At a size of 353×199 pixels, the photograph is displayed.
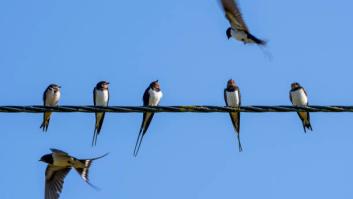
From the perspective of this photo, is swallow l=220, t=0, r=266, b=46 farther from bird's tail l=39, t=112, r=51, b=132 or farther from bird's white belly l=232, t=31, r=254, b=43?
bird's tail l=39, t=112, r=51, b=132

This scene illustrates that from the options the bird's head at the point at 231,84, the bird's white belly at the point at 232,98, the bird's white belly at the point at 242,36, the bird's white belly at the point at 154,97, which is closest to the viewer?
the bird's white belly at the point at 242,36

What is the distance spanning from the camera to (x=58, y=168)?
269 inches

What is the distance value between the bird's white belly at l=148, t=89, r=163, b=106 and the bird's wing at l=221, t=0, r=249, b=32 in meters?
1.19

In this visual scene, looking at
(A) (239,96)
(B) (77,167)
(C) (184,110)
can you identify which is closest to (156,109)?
(C) (184,110)

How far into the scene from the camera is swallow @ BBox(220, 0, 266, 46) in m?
6.56

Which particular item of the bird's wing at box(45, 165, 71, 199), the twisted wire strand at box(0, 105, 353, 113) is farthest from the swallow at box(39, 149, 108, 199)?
the twisted wire strand at box(0, 105, 353, 113)

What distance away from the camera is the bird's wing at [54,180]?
6.66 metres

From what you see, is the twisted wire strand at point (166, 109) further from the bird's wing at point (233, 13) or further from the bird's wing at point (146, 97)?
the bird's wing at point (146, 97)

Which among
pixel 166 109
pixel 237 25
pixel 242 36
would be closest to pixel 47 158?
pixel 237 25

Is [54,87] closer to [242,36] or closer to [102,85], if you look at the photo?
[102,85]

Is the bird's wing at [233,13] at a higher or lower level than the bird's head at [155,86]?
higher

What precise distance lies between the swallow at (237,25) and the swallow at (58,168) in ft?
4.53

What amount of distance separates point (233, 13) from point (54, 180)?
67.2 inches

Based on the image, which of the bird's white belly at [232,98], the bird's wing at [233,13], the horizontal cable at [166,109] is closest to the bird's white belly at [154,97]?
the bird's white belly at [232,98]
